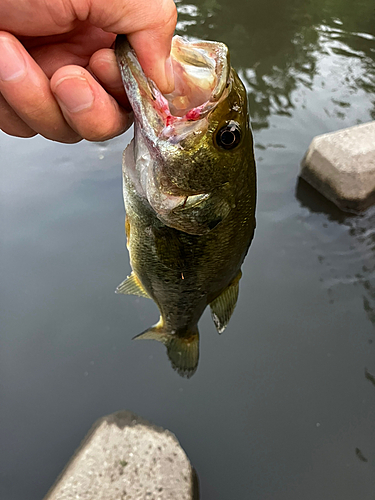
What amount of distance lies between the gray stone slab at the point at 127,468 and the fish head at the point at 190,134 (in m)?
1.96

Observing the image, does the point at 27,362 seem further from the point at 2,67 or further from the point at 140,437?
the point at 2,67

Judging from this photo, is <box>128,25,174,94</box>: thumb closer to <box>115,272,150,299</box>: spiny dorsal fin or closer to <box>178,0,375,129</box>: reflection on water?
<box>115,272,150,299</box>: spiny dorsal fin

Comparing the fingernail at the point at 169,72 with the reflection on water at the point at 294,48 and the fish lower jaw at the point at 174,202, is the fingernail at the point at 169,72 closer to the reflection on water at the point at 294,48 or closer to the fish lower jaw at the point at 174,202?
the fish lower jaw at the point at 174,202

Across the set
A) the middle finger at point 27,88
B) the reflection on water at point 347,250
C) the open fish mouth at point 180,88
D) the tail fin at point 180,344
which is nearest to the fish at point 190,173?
the open fish mouth at point 180,88

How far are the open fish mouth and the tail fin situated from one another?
→ 1160 millimetres

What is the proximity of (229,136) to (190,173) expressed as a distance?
171 millimetres

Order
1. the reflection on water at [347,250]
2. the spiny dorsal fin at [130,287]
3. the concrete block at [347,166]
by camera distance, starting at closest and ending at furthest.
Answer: the spiny dorsal fin at [130,287], the reflection on water at [347,250], the concrete block at [347,166]

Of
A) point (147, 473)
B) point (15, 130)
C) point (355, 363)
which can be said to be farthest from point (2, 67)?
point (355, 363)

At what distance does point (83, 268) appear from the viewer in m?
3.96

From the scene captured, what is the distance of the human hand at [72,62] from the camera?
36.7 inches

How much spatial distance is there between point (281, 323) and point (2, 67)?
342cm

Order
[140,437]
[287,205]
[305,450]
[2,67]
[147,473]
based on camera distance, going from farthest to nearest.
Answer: [287,205] → [305,450] → [140,437] → [147,473] → [2,67]

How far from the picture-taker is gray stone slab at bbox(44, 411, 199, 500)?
2.38 m

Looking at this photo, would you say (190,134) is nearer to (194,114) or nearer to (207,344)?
(194,114)
